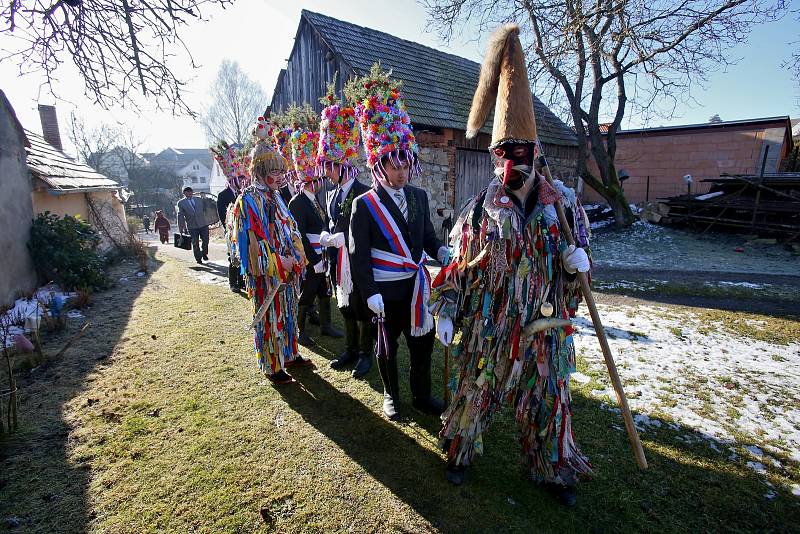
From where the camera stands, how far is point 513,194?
7.08 ft

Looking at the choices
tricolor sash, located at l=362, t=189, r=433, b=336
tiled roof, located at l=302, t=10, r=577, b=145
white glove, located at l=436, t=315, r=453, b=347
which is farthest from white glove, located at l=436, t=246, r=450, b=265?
tiled roof, located at l=302, t=10, r=577, b=145

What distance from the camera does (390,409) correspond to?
10.0 feet

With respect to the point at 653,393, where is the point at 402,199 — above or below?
above

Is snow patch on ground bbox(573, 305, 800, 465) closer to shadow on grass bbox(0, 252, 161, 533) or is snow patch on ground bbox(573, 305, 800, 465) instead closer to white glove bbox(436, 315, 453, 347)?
white glove bbox(436, 315, 453, 347)

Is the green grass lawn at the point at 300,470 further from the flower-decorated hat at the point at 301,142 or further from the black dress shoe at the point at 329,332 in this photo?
the flower-decorated hat at the point at 301,142

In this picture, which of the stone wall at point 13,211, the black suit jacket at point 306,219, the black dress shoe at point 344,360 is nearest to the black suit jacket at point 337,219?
the black suit jacket at point 306,219

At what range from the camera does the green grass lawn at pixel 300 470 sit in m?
2.13

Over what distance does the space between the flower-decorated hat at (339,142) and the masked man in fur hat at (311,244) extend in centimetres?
38

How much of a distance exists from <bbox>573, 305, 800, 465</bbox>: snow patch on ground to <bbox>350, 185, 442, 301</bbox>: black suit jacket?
193 centimetres

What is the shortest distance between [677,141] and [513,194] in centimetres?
1593

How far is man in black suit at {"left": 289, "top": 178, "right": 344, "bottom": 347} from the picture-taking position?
14.4ft

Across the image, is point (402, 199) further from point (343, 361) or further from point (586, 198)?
point (586, 198)

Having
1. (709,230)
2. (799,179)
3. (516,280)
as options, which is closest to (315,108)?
(516,280)

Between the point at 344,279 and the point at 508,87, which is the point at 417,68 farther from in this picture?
the point at 508,87
